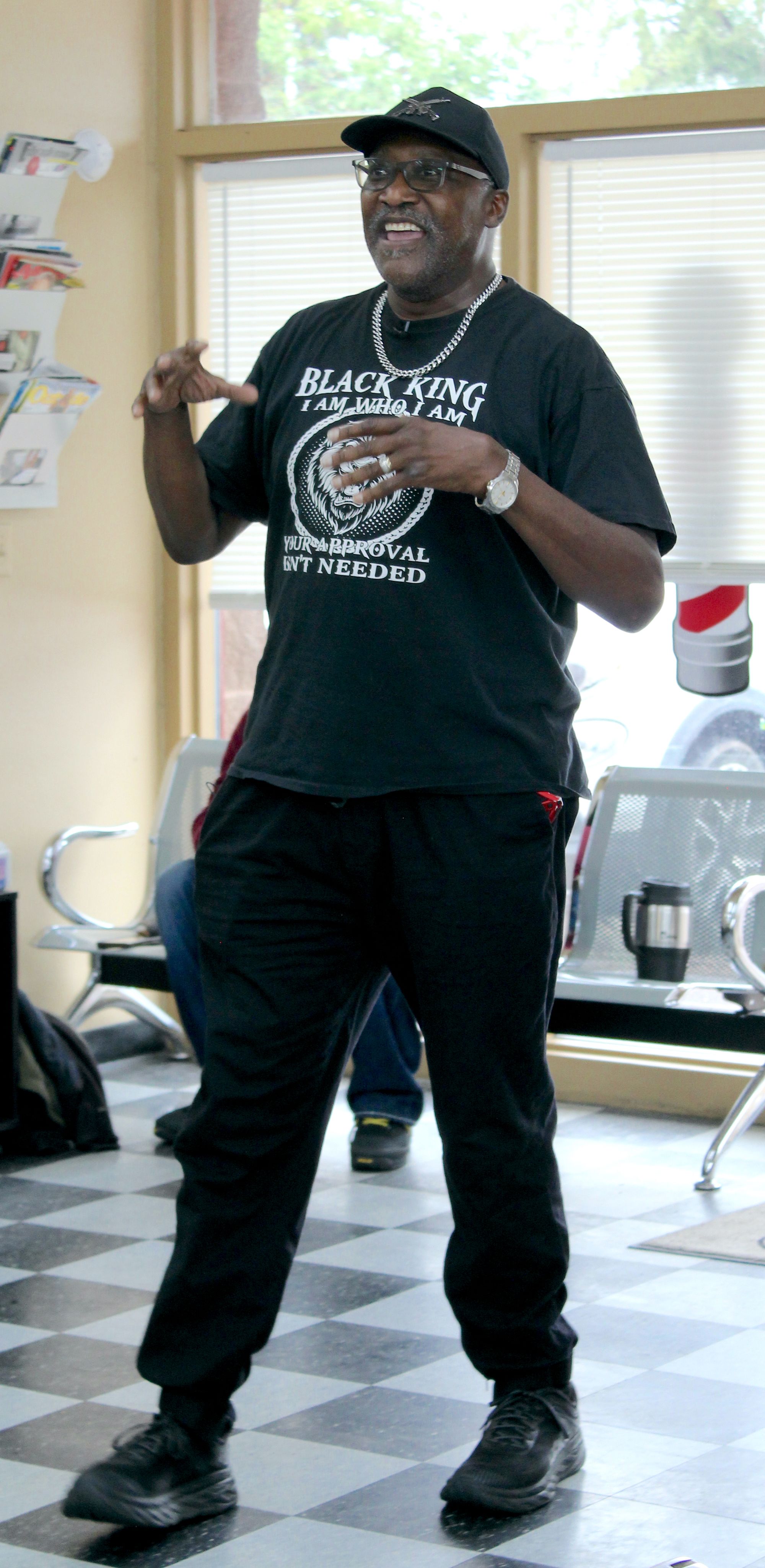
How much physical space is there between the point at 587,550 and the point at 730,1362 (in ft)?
4.39

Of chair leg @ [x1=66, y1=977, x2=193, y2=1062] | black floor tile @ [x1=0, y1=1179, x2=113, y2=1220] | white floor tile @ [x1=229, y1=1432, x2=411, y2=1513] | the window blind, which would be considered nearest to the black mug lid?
the window blind

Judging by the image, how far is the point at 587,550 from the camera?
2.03 metres

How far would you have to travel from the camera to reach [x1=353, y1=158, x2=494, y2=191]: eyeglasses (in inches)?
82.8

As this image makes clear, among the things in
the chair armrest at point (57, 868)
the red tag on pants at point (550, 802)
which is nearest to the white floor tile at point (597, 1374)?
the red tag on pants at point (550, 802)

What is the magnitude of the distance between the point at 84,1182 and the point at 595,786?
138cm

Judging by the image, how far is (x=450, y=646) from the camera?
2111 millimetres

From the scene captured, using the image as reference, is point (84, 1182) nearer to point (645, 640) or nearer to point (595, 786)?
point (595, 786)

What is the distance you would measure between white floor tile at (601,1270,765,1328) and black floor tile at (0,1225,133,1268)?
89 cm

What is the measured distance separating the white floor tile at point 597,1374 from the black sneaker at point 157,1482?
0.62 metres

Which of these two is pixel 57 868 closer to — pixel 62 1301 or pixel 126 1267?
pixel 126 1267

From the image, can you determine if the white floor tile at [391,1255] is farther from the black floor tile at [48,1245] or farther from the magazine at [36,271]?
the magazine at [36,271]

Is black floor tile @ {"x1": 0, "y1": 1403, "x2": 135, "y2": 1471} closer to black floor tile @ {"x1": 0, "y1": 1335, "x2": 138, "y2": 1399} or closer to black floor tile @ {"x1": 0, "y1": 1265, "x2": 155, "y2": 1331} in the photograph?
black floor tile @ {"x1": 0, "y1": 1335, "x2": 138, "y2": 1399}

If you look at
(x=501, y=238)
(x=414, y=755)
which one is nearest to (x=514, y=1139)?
(x=414, y=755)

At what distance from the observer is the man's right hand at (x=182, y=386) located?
6.96 ft
